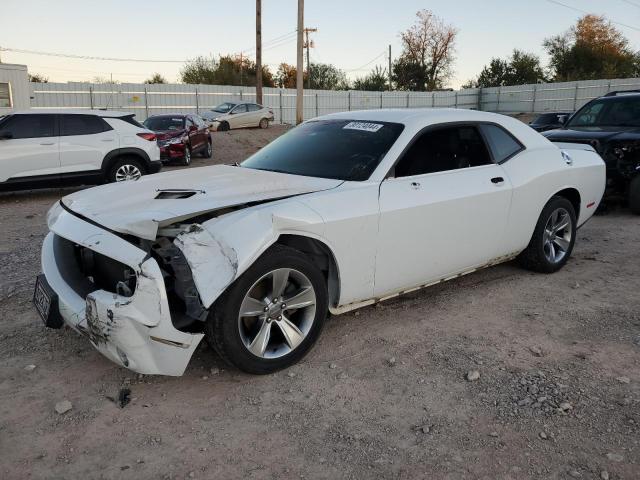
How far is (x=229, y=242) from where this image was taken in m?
2.93

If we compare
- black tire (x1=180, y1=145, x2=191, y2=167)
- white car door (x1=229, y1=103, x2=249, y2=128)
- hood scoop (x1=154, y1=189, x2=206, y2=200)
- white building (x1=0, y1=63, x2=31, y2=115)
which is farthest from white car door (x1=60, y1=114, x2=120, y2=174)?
white car door (x1=229, y1=103, x2=249, y2=128)

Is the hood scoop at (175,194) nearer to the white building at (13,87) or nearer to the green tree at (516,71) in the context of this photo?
the white building at (13,87)

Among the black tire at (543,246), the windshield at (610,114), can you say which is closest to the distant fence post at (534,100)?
the windshield at (610,114)

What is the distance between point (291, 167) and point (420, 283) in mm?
1312

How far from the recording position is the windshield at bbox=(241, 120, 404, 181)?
3926 millimetres

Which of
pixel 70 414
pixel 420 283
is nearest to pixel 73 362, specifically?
pixel 70 414

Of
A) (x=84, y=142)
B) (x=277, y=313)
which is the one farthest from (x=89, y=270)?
(x=84, y=142)

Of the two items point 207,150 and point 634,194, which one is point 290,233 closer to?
point 634,194

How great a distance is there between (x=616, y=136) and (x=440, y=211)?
5.28 metres

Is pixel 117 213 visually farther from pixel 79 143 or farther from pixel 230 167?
pixel 79 143

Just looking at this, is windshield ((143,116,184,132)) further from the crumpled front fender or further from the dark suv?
the crumpled front fender

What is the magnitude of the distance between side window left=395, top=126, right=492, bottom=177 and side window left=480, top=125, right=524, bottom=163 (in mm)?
91

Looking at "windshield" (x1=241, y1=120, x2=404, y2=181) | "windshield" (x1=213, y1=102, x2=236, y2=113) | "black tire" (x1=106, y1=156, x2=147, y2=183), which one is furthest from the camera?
"windshield" (x1=213, y1=102, x2=236, y2=113)

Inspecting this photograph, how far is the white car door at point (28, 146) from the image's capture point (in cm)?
947
